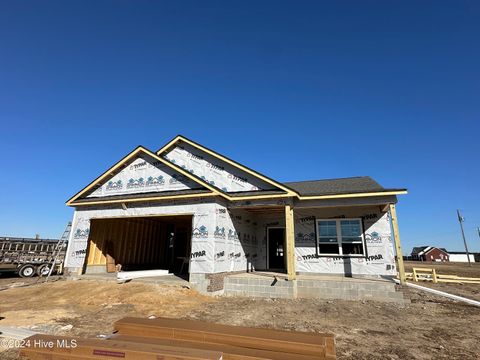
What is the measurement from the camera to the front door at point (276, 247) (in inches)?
632

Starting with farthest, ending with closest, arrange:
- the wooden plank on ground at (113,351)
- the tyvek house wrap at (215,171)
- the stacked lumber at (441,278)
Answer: the stacked lumber at (441,278)
the tyvek house wrap at (215,171)
the wooden plank on ground at (113,351)

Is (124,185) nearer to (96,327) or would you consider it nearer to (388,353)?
(96,327)

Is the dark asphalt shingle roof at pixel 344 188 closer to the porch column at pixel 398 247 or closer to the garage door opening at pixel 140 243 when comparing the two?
the porch column at pixel 398 247

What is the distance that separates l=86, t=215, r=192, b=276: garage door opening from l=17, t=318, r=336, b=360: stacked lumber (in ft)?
34.2

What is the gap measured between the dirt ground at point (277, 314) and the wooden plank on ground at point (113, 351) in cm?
124

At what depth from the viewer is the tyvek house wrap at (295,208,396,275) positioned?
13.2m

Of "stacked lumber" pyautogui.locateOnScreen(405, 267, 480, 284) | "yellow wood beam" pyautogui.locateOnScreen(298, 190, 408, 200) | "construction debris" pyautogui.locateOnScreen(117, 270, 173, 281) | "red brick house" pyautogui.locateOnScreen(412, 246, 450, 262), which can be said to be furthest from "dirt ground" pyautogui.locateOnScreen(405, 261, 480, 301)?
"red brick house" pyautogui.locateOnScreen(412, 246, 450, 262)

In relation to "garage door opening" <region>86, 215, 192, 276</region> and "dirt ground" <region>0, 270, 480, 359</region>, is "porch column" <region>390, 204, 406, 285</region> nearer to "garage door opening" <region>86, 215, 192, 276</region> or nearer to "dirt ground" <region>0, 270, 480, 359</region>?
"dirt ground" <region>0, 270, 480, 359</region>

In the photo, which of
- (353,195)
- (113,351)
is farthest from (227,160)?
(113,351)

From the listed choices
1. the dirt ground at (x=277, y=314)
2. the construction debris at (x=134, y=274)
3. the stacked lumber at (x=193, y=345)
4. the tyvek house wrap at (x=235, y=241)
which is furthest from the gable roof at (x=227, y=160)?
the stacked lumber at (x=193, y=345)

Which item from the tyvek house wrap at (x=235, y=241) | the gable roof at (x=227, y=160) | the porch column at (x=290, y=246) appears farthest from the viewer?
the gable roof at (x=227, y=160)

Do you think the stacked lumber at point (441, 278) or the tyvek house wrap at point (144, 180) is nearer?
the tyvek house wrap at point (144, 180)

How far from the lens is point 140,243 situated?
58.9 feet

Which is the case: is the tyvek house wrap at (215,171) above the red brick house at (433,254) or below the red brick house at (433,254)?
above
